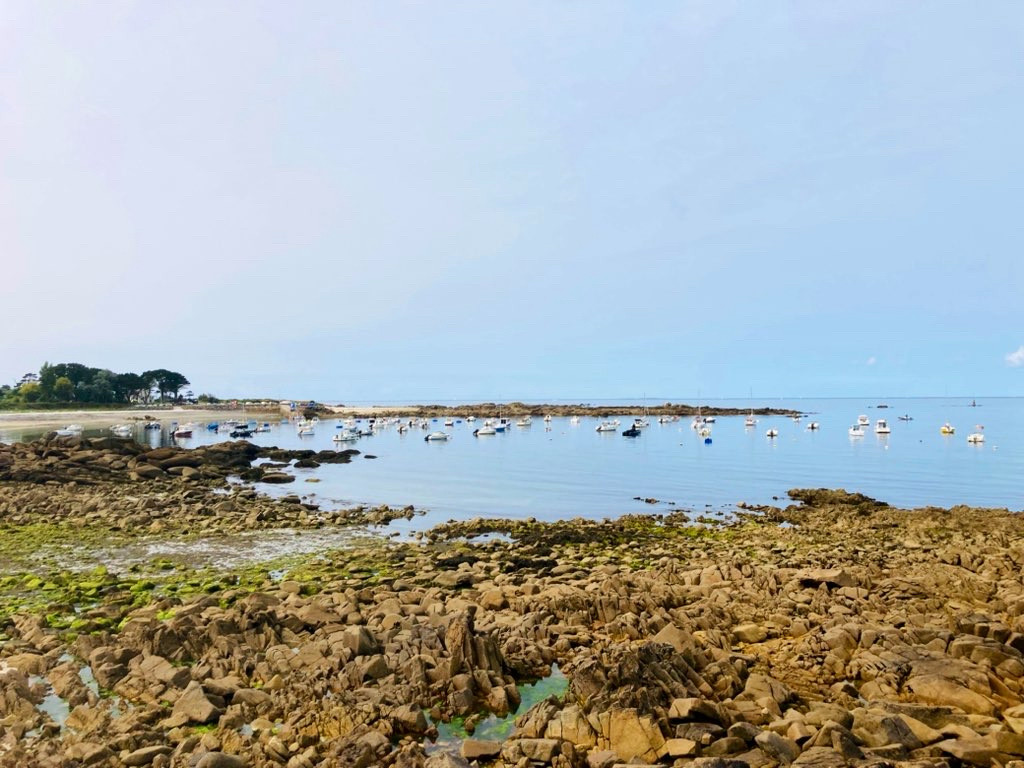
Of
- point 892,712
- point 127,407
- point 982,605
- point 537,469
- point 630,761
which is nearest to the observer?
point 630,761

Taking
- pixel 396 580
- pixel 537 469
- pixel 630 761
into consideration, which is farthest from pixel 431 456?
pixel 630 761

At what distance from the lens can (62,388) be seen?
466 ft

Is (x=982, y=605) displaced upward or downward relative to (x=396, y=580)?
upward

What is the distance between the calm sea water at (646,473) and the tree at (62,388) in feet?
219

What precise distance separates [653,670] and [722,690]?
1263 millimetres

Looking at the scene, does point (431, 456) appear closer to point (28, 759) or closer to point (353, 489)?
point (353, 489)

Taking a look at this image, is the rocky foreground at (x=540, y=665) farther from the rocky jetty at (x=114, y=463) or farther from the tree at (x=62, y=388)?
the tree at (x=62, y=388)

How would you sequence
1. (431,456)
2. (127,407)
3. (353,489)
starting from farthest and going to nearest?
(127,407) → (431,456) → (353,489)

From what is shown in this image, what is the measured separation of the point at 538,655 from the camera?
11.6 meters

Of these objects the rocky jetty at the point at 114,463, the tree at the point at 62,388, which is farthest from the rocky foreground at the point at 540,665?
the tree at the point at 62,388

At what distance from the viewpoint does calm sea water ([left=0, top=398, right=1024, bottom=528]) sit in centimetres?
3778

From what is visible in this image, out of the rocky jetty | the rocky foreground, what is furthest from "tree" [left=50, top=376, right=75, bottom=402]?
the rocky foreground

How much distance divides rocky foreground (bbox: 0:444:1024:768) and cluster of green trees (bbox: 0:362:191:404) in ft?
502

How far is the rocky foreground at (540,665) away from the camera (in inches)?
323
